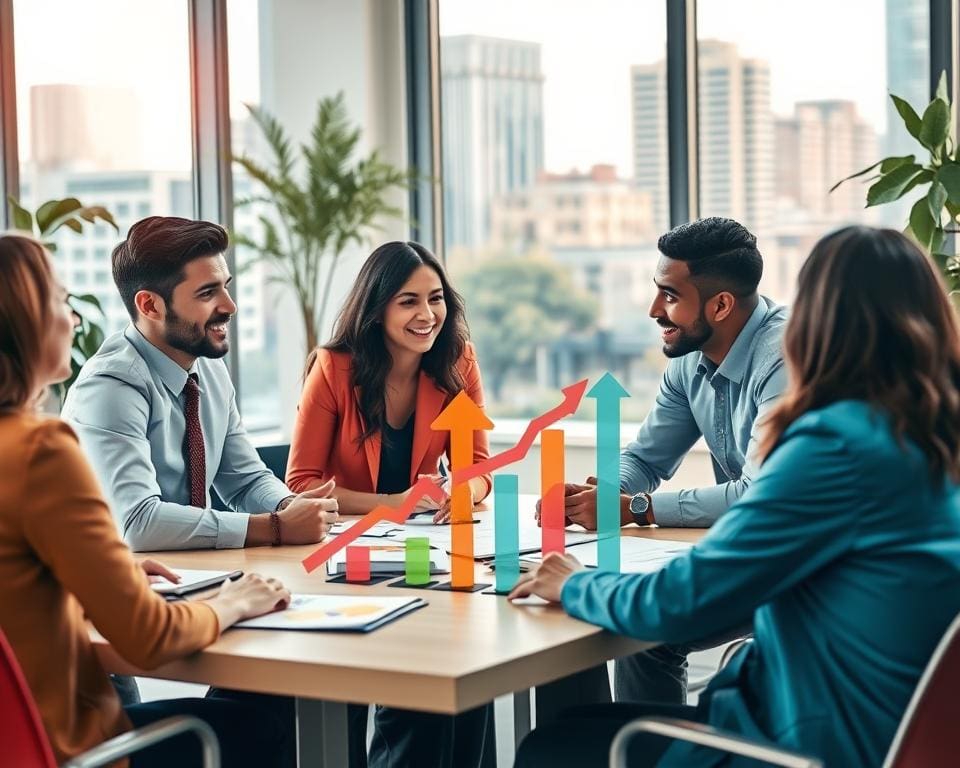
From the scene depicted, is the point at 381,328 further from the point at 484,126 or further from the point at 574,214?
the point at 484,126

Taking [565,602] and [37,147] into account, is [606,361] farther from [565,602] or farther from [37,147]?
[565,602]

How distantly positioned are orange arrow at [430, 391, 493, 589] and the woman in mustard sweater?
427mm

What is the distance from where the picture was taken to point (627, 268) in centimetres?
595

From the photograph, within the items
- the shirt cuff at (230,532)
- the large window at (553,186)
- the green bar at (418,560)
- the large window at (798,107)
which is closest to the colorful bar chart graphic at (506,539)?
the green bar at (418,560)

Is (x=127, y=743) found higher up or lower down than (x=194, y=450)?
lower down

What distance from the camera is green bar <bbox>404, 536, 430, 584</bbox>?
7.11ft

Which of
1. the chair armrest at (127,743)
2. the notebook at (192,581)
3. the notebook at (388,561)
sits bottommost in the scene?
the chair armrest at (127,743)

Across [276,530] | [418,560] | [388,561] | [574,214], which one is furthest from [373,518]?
[574,214]

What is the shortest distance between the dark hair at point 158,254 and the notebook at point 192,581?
29.9 inches

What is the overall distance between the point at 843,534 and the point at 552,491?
2.08 ft

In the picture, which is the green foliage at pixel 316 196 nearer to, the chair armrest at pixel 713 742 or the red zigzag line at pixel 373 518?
the red zigzag line at pixel 373 518

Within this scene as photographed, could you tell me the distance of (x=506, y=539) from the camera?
81.9 inches

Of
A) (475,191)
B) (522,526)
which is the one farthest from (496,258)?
(522,526)

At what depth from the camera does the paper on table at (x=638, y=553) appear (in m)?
2.21
